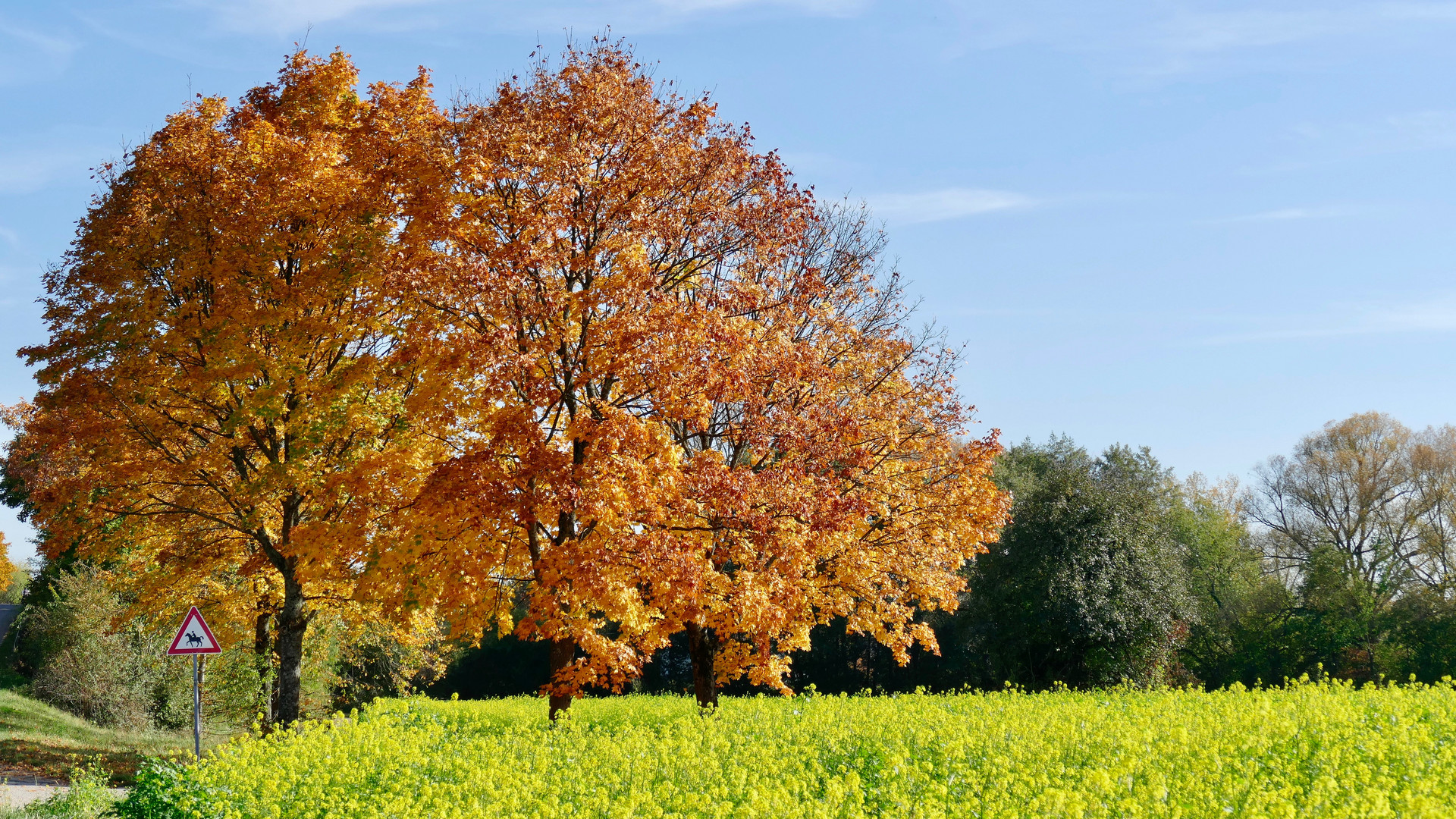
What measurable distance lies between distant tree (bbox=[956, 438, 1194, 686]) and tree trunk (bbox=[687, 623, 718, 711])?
14145mm

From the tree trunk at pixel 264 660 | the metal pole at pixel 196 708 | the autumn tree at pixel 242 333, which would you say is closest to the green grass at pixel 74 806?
the metal pole at pixel 196 708

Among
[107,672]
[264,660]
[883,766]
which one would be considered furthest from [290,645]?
[107,672]

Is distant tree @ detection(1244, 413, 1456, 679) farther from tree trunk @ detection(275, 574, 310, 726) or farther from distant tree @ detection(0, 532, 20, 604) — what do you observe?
distant tree @ detection(0, 532, 20, 604)

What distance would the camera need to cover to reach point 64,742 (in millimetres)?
25062

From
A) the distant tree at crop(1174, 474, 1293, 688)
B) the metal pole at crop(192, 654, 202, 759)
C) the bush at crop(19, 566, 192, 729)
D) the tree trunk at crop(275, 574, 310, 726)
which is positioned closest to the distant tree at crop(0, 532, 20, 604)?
the bush at crop(19, 566, 192, 729)

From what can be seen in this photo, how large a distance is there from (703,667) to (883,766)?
928 centimetres

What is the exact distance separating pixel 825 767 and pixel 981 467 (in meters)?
10.4

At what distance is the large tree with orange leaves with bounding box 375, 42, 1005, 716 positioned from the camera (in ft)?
44.1

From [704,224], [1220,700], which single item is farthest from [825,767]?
[704,224]

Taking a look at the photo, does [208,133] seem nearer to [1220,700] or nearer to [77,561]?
[1220,700]

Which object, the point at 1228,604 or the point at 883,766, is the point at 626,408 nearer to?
the point at 883,766

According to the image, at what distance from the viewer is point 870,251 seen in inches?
879

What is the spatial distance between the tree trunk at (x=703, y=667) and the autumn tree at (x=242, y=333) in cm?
585

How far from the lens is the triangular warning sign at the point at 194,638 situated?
15289 millimetres
